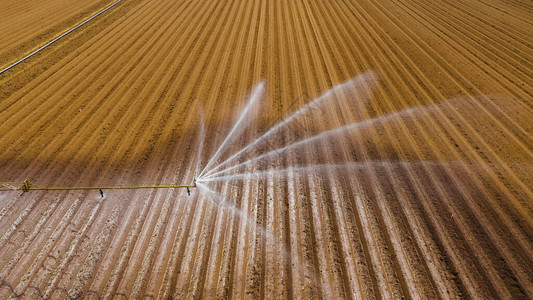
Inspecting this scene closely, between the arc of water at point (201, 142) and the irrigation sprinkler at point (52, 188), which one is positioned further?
the arc of water at point (201, 142)

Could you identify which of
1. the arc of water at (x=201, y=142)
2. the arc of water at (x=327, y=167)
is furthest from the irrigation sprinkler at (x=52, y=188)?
the arc of water at (x=327, y=167)

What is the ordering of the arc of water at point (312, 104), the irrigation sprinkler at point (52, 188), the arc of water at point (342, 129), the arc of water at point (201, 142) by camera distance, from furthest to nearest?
the arc of water at point (312, 104) < the arc of water at point (342, 129) < the arc of water at point (201, 142) < the irrigation sprinkler at point (52, 188)

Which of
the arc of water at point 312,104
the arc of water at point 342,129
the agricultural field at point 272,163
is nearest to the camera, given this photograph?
the agricultural field at point 272,163

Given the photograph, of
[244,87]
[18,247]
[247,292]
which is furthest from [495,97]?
[18,247]

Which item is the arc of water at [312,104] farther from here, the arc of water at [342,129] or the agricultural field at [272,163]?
the arc of water at [342,129]

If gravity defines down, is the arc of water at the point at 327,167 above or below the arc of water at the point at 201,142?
below

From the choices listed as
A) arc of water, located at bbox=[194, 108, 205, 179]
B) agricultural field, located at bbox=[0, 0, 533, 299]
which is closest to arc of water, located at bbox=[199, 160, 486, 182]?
agricultural field, located at bbox=[0, 0, 533, 299]
